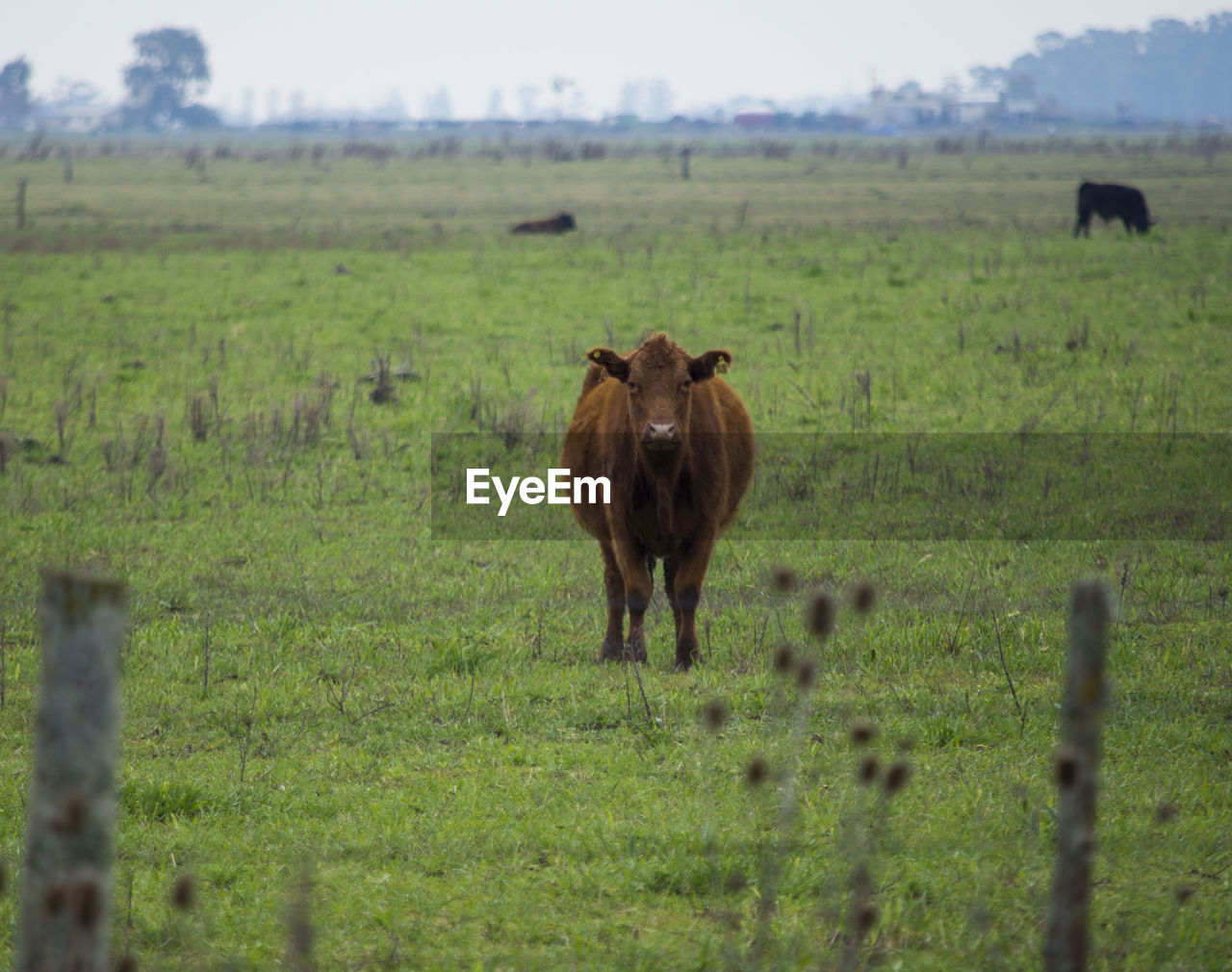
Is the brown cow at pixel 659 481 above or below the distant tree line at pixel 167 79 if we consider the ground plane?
below

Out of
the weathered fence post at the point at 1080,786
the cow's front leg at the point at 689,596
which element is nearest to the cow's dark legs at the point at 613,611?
the cow's front leg at the point at 689,596

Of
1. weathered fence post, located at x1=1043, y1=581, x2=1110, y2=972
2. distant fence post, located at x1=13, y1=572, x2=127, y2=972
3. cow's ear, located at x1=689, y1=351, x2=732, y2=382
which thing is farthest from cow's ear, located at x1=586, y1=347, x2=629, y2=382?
distant fence post, located at x1=13, y1=572, x2=127, y2=972

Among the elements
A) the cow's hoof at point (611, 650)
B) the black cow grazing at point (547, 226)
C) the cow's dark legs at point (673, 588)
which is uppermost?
the black cow grazing at point (547, 226)

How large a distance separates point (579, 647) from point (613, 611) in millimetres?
282

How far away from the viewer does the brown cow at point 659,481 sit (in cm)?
704

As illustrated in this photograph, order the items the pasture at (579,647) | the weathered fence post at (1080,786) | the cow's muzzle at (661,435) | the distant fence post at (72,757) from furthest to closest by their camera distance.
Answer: the cow's muzzle at (661,435) < the pasture at (579,647) < the weathered fence post at (1080,786) < the distant fence post at (72,757)

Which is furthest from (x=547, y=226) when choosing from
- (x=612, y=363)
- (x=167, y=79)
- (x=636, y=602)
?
(x=167, y=79)

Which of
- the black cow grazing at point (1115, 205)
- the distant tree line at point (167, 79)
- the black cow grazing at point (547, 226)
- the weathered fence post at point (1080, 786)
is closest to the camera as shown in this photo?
the weathered fence post at point (1080, 786)

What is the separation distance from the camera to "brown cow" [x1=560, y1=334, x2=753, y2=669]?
704cm

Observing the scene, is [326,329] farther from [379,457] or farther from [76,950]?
[76,950]

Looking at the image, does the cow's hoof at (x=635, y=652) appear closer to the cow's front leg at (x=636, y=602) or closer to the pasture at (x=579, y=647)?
the cow's front leg at (x=636, y=602)

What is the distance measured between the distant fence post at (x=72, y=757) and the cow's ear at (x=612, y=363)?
17.3 ft

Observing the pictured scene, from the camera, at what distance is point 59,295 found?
2078 cm

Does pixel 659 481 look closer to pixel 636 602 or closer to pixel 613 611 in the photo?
pixel 636 602
